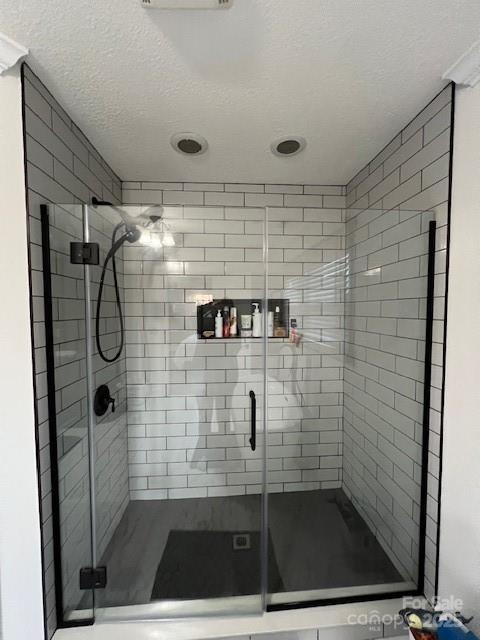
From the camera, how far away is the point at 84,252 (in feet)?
4.30

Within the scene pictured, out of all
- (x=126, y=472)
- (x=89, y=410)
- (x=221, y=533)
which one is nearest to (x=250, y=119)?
(x=89, y=410)

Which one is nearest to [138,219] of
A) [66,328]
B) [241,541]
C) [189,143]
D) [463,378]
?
[189,143]

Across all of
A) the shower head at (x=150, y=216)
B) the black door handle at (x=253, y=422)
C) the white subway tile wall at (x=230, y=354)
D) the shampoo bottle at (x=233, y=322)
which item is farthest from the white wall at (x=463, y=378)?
the shower head at (x=150, y=216)

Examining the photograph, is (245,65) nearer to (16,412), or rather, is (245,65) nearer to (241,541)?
(16,412)

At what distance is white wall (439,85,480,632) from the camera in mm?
1027

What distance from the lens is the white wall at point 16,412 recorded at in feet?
3.22

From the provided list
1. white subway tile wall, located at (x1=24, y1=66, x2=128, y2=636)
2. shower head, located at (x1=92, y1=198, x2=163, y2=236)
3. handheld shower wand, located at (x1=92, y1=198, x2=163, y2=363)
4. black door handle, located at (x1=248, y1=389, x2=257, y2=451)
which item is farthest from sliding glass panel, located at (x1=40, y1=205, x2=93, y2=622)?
black door handle, located at (x1=248, y1=389, x2=257, y2=451)

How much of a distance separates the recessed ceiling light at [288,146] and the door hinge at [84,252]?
3.62ft

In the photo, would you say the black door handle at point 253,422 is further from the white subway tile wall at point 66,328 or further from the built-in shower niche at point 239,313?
the white subway tile wall at point 66,328

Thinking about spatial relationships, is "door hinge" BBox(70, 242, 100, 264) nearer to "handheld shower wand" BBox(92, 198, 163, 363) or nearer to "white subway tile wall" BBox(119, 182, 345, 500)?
"handheld shower wand" BBox(92, 198, 163, 363)

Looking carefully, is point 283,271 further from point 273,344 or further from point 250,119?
point 250,119

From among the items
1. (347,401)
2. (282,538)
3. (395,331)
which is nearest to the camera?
(395,331)

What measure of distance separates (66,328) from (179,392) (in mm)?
834

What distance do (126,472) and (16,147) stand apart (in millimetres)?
1790
